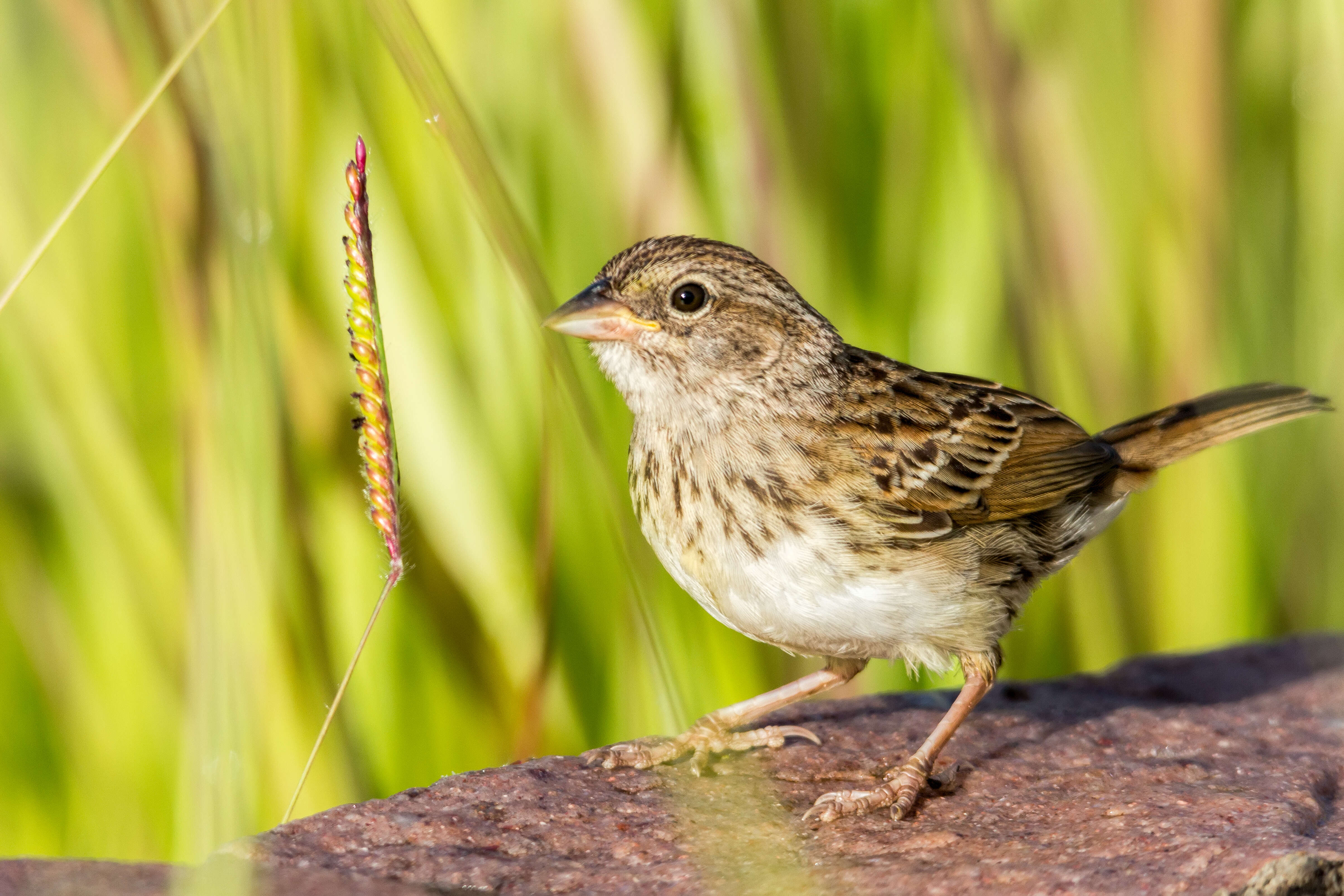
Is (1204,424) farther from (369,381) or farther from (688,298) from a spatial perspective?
(369,381)

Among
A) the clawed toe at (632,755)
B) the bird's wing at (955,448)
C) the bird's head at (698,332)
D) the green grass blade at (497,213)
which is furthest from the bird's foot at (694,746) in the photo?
the bird's head at (698,332)

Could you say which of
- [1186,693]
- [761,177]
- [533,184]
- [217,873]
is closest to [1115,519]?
[1186,693]

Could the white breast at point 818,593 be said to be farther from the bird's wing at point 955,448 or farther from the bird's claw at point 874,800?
the bird's claw at point 874,800

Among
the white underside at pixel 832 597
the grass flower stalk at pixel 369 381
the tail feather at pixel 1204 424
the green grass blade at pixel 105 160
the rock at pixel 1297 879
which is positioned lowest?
the rock at pixel 1297 879

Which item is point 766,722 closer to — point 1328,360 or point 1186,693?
point 1186,693

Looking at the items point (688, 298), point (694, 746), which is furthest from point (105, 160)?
point (694, 746)

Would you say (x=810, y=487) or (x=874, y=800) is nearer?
(x=874, y=800)
